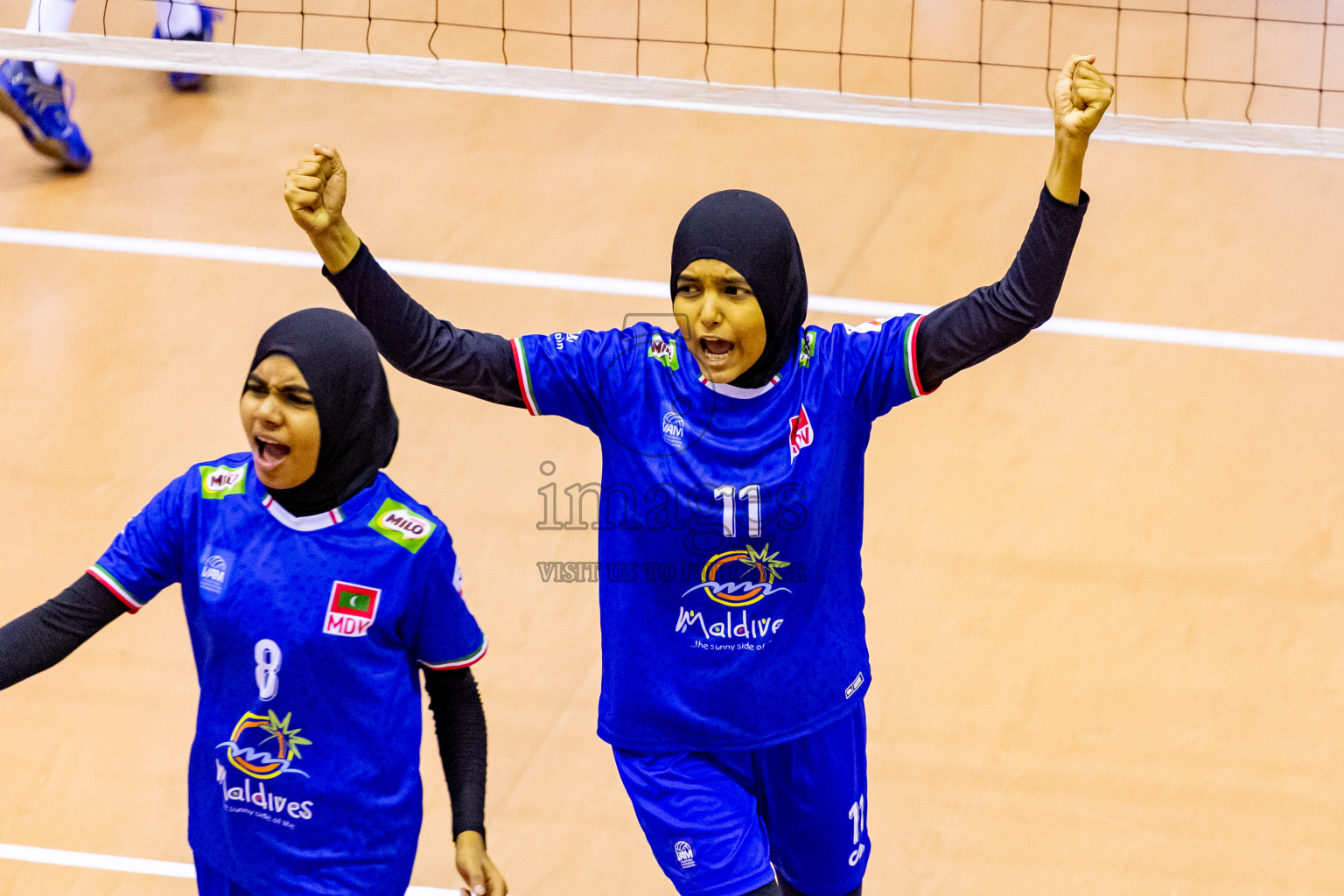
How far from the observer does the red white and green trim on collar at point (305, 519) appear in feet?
10.6

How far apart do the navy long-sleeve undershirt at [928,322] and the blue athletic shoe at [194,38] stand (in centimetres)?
577

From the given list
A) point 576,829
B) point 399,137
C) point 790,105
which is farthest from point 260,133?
point 576,829

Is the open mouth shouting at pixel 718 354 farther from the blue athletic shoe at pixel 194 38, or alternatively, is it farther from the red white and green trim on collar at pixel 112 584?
the blue athletic shoe at pixel 194 38

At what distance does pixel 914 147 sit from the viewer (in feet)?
27.8

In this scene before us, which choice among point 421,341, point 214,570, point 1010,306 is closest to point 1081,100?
point 1010,306

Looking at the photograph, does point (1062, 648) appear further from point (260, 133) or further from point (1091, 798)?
point (260, 133)

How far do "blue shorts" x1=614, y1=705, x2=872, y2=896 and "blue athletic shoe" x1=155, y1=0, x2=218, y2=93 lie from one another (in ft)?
20.6

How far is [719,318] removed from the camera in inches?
133

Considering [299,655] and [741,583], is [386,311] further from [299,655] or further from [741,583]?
[741,583]

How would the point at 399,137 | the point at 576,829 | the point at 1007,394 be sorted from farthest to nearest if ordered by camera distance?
the point at 399,137 < the point at 1007,394 < the point at 576,829

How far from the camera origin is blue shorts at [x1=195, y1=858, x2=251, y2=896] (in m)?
3.34

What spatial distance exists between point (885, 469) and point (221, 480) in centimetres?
367

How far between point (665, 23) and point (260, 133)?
8.81ft

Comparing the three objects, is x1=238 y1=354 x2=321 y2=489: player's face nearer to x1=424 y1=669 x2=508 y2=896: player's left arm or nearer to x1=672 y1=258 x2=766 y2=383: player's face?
x1=424 y1=669 x2=508 y2=896: player's left arm
